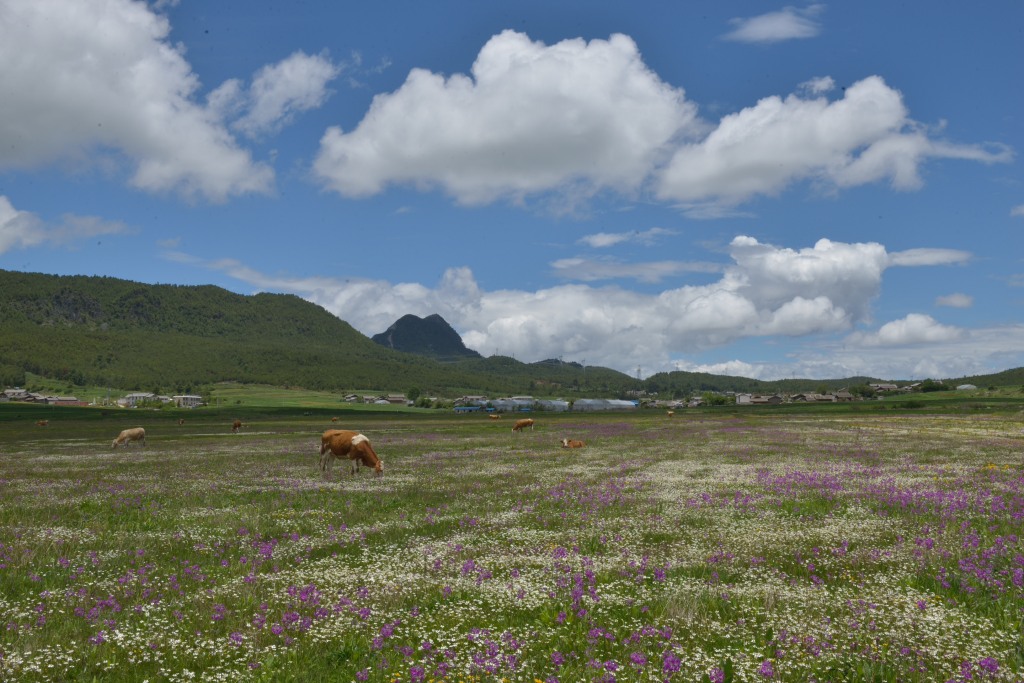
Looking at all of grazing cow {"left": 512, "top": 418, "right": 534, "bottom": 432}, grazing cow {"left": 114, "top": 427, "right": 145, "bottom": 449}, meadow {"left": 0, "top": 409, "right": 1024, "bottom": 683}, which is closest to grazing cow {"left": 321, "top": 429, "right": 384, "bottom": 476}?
meadow {"left": 0, "top": 409, "right": 1024, "bottom": 683}

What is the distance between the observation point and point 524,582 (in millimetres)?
10812

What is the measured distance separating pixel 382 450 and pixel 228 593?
35953mm

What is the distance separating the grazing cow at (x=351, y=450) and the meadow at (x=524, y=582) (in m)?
7.19

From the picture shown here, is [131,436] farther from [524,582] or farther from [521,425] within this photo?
[524,582]

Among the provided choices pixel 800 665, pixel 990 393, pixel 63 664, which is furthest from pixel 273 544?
pixel 990 393

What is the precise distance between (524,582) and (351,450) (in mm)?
22609

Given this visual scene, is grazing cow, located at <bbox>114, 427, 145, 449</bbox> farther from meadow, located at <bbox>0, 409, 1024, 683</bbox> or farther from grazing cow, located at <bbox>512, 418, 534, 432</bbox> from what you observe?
grazing cow, located at <bbox>512, 418, 534, 432</bbox>

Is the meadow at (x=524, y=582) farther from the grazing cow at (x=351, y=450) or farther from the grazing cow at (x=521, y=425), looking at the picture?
the grazing cow at (x=521, y=425)

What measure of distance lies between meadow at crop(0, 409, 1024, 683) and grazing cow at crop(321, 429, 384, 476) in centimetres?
719

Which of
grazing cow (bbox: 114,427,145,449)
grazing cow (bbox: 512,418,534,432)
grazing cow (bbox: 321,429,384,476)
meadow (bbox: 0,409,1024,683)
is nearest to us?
meadow (bbox: 0,409,1024,683)

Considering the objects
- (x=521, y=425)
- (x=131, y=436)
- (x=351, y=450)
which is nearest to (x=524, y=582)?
(x=351, y=450)

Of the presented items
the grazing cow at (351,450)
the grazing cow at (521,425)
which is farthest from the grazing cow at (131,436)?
the grazing cow at (521,425)

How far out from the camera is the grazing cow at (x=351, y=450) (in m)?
31.1

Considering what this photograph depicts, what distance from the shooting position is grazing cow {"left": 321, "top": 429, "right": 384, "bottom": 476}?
102 feet
